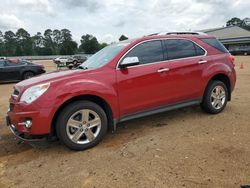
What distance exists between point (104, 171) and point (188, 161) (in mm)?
1154

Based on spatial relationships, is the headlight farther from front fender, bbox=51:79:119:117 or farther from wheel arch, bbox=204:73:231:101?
wheel arch, bbox=204:73:231:101

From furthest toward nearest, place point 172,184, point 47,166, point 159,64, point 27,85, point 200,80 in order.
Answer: point 200,80
point 159,64
point 27,85
point 47,166
point 172,184

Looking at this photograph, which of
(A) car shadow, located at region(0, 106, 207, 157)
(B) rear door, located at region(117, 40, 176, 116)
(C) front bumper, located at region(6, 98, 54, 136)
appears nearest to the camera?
(C) front bumper, located at region(6, 98, 54, 136)

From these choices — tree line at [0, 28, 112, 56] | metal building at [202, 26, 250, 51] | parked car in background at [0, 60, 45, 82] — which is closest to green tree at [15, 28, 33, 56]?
tree line at [0, 28, 112, 56]

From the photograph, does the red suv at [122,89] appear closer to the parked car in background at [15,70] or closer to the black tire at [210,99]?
the black tire at [210,99]

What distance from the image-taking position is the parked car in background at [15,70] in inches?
556

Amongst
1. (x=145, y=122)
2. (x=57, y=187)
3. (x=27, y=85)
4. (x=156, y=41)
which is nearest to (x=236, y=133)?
(x=145, y=122)

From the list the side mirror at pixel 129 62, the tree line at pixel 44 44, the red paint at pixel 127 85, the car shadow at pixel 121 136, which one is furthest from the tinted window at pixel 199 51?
the tree line at pixel 44 44

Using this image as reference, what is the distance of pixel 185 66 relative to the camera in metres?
5.13

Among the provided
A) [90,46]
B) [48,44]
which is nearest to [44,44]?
[48,44]

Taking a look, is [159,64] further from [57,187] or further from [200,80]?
[57,187]

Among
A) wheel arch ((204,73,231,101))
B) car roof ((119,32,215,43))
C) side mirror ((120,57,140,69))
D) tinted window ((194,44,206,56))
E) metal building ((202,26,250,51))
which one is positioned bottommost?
wheel arch ((204,73,231,101))

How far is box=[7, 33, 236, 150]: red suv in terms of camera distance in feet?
12.9

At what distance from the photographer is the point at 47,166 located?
3.72 metres
